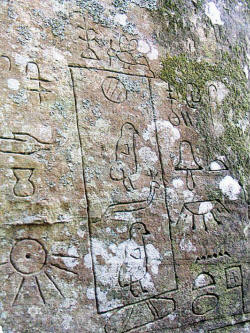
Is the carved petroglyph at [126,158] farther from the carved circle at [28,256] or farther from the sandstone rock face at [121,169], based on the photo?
the carved circle at [28,256]

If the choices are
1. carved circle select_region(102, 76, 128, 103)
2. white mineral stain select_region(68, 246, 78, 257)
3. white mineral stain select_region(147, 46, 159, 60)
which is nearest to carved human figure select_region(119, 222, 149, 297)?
white mineral stain select_region(68, 246, 78, 257)

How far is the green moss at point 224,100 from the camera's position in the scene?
2812mm

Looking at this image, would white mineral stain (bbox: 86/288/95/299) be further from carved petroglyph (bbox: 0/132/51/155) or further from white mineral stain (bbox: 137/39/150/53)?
white mineral stain (bbox: 137/39/150/53)

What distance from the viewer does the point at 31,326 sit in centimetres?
210

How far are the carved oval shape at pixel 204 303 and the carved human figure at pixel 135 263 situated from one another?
334 mm

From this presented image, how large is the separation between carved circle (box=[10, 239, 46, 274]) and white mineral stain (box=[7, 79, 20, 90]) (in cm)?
73

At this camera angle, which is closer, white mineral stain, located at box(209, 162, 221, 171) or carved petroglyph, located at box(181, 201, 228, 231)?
carved petroglyph, located at box(181, 201, 228, 231)

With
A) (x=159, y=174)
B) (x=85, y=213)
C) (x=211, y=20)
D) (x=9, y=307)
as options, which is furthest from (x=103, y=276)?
(x=211, y=20)

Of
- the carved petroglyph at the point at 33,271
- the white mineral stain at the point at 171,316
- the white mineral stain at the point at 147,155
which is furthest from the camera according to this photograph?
the white mineral stain at the point at 147,155

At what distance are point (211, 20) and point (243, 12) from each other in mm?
332

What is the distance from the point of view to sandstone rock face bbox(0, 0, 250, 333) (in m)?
2.20

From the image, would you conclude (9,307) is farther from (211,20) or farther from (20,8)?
(211,20)

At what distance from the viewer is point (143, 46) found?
2.73 meters

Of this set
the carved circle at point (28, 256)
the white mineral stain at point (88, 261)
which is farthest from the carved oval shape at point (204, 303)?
the carved circle at point (28, 256)
